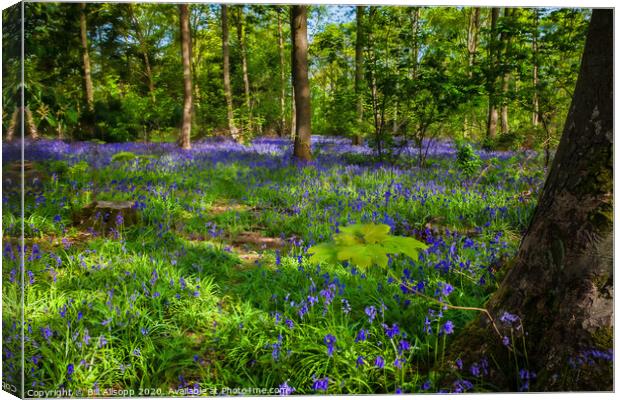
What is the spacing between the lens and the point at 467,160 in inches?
131

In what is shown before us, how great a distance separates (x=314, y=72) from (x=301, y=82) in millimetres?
121

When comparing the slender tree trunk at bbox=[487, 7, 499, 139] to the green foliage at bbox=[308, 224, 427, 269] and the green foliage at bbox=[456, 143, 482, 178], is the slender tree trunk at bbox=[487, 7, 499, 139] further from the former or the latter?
the green foliage at bbox=[308, 224, 427, 269]

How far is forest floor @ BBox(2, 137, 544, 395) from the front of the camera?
2.34m

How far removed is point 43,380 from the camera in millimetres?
2340

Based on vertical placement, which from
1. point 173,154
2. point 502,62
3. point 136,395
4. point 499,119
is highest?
point 502,62

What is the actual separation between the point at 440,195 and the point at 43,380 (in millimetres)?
2708

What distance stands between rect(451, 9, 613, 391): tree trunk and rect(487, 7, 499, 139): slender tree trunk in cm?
90

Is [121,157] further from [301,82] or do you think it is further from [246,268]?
[301,82]

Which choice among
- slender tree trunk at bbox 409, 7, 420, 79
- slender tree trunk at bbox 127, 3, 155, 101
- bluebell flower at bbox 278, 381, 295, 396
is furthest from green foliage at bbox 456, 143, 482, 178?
slender tree trunk at bbox 127, 3, 155, 101

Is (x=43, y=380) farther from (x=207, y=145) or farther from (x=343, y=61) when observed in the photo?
(x=343, y=61)

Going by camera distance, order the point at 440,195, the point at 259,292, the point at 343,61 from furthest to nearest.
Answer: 1. the point at 440,195
2. the point at 343,61
3. the point at 259,292

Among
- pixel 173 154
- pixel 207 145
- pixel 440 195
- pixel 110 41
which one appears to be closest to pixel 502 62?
pixel 440 195

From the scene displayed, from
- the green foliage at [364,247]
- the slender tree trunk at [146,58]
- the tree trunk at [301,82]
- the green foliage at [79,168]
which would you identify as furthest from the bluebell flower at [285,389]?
the slender tree trunk at [146,58]

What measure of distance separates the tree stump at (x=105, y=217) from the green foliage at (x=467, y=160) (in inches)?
93.2
